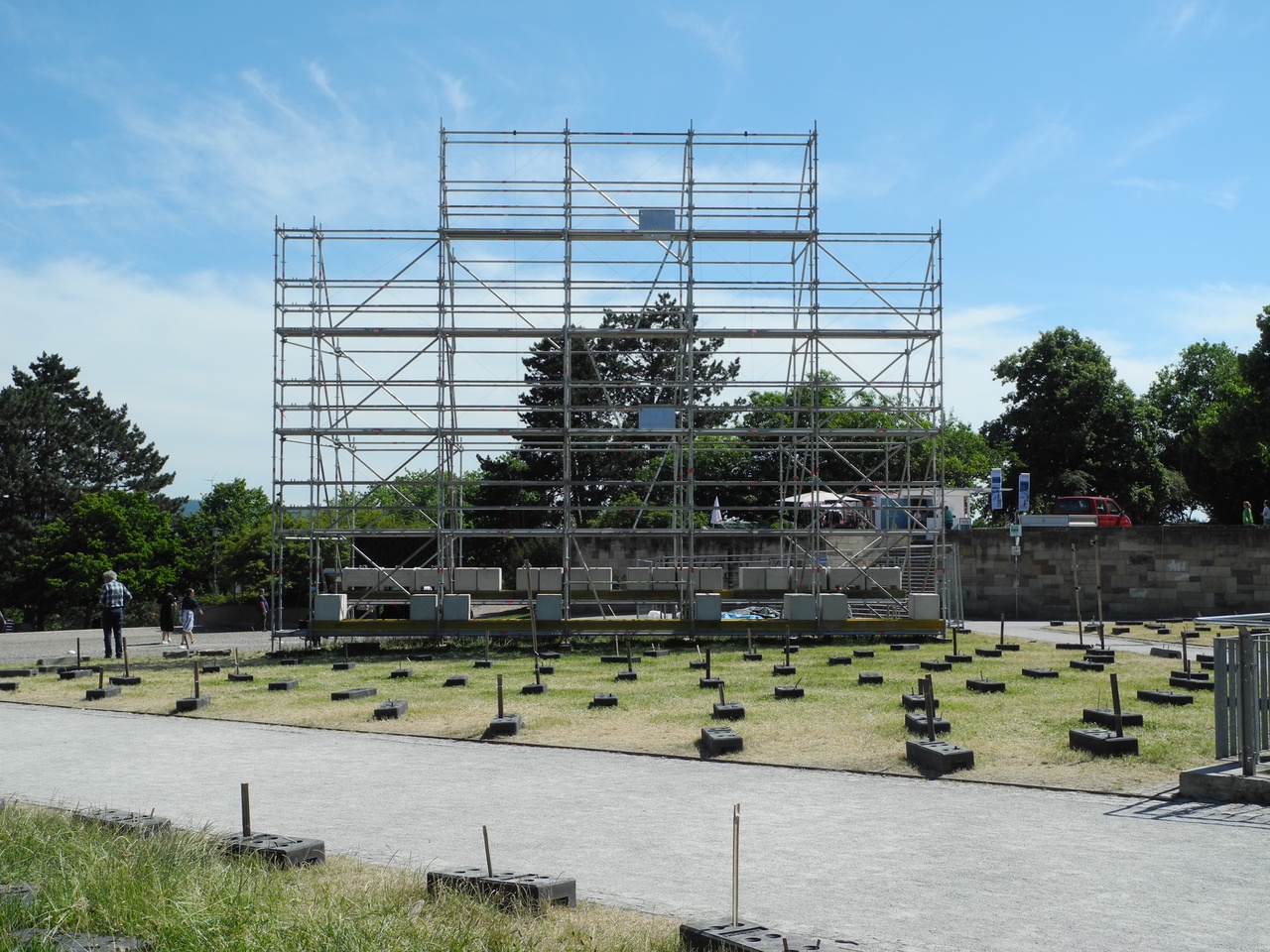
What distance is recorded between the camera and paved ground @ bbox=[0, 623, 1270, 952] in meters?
6.24

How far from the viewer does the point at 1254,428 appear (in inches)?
1724

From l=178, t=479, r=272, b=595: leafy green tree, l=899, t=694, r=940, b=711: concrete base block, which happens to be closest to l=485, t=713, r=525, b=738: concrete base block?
l=899, t=694, r=940, b=711: concrete base block

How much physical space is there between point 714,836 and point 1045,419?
59.5 meters

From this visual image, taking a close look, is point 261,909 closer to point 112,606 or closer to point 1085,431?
point 112,606

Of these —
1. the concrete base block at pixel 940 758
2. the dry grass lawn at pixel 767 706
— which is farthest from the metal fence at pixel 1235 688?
the concrete base block at pixel 940 758

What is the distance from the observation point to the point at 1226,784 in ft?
29.3

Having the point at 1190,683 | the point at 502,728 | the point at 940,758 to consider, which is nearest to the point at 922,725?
the point at 940,758

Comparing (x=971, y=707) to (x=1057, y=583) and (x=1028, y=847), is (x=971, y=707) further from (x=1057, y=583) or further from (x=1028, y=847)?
(x=1057, y=583)

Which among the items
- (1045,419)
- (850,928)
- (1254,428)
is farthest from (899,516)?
(850,928)

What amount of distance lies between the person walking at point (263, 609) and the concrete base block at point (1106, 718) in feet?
101

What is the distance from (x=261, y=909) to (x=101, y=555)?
2135 inches

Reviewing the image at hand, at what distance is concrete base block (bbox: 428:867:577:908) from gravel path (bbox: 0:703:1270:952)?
0.35m

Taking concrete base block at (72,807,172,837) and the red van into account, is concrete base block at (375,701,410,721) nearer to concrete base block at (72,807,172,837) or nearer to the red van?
concrete base block at (72,807,172,837)

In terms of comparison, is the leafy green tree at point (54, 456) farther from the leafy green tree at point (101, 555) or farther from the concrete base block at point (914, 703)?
the concrete base block at point (914, 703)
